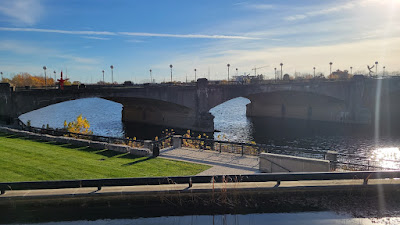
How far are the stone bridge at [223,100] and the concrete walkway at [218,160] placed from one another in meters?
26.9

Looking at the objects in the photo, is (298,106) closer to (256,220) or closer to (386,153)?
(386,153)

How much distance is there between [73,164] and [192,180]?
8.17m

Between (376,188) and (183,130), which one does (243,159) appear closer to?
(376,188)

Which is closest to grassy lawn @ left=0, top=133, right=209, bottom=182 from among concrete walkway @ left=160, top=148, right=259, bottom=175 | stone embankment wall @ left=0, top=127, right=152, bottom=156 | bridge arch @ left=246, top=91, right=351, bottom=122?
stone embankment wall @ left=0, top=127, right=152, bottom=156

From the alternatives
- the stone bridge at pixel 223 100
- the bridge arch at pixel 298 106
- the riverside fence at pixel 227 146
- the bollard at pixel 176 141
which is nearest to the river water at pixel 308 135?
the stone bridge at pixel 223 100

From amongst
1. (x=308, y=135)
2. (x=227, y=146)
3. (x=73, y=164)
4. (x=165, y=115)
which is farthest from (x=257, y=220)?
(x=165, y=115)

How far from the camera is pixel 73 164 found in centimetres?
1647

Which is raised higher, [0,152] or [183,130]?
[0,152]

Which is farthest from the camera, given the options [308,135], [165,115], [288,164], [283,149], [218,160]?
[165,115]

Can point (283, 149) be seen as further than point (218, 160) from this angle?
No

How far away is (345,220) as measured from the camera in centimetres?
909

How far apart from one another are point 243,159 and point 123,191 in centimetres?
993

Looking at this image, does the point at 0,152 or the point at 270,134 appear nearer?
the point at 0,152

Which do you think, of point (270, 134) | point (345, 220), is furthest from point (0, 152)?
point (270, 134)
